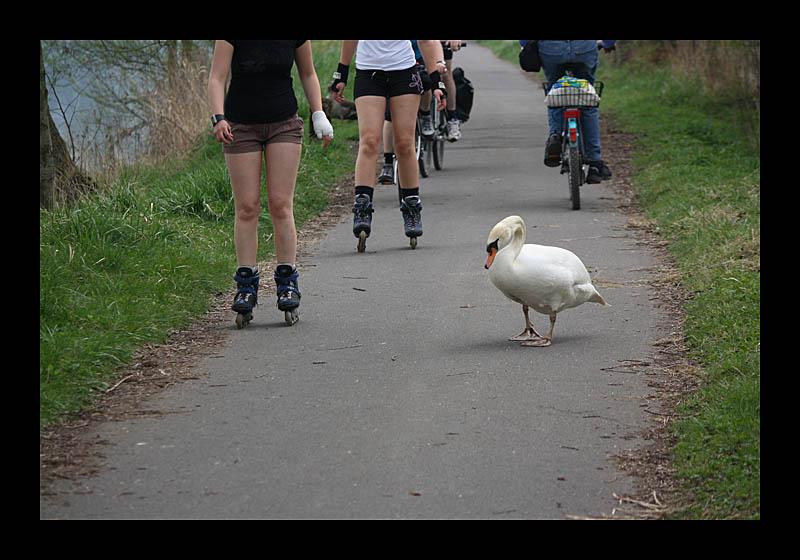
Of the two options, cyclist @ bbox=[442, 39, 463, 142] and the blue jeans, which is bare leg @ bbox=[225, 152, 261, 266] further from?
cyclist @ bbox=[442, 39, 463, 142]

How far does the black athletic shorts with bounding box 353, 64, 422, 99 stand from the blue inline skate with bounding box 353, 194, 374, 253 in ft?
2.69

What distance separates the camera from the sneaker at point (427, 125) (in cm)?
1282

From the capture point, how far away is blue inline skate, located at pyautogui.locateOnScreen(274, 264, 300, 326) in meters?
6.80

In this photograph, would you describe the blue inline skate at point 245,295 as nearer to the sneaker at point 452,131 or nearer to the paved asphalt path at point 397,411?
the paved asphalt path at point 397,411

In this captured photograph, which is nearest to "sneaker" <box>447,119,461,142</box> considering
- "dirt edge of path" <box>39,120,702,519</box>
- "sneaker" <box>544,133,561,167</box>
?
"sneaker" <box>544,133,561,167</box>

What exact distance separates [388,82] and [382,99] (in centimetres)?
14

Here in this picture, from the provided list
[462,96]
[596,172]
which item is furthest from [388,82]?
[462,96]

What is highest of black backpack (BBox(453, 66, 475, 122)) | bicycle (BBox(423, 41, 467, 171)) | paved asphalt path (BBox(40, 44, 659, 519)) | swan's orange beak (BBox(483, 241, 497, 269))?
black backpack (BBox(453, 66, 475, 122))

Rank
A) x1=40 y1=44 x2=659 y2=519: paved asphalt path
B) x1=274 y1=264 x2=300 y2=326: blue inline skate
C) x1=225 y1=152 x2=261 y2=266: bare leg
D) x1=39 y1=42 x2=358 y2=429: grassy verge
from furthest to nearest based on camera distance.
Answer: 1. x1=274 y1=264 x2=300 y2=326: blue inline skate
2. x1=225 y1=152 x2=261 y2=266: bare leg
3. x1=39 y1=42 x2=358 y2=429: grassy verge
4. x1=40 y1=44 x2=659 y2=519: paved asphalt path

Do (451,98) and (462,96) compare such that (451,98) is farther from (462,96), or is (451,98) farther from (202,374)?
(202,374)

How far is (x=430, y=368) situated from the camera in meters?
5.86

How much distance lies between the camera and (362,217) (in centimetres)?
891
